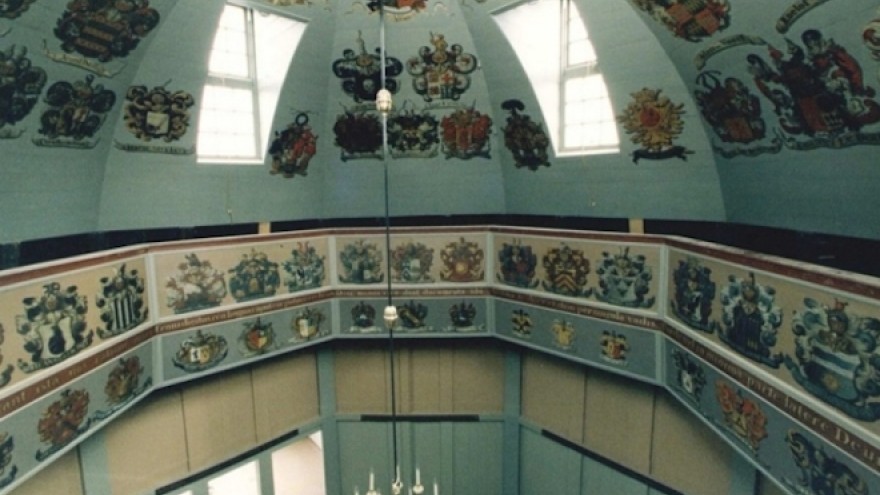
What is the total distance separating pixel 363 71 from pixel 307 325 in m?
4.89

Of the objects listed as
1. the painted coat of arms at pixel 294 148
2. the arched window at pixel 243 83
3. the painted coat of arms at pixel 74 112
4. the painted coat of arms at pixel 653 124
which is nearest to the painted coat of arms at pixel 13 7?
the painted coat of arms at pixel 74 112

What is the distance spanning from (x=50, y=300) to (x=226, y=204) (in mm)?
3640

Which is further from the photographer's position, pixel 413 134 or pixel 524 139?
pixel 413 134

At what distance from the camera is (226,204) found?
9.25m

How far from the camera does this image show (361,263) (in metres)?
9.93

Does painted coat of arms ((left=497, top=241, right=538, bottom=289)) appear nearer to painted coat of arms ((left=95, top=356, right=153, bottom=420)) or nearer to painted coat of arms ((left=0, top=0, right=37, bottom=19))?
painted coat of arms ((left=95, top=356, right=153, bottom=420))

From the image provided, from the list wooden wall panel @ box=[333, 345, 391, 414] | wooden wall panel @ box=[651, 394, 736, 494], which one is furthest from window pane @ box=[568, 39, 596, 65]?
wooden wall panel @ box=[333, 345, 391, 414]

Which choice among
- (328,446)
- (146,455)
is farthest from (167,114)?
(328,446)

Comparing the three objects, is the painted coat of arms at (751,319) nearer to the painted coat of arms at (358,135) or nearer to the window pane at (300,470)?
the painted coat of arms at (358,135)

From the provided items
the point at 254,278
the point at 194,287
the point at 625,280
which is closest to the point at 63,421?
the point at 194,287

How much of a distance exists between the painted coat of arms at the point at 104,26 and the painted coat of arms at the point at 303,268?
4.09m

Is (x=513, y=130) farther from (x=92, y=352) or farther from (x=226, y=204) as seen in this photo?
(x=92, y=352)

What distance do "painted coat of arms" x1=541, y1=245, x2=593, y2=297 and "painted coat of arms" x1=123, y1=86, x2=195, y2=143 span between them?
655 centimetres

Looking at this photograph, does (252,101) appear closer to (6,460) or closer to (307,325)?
(307,325)
